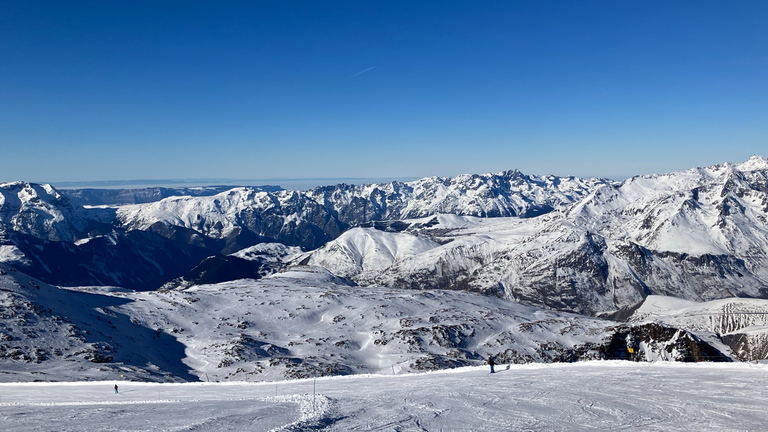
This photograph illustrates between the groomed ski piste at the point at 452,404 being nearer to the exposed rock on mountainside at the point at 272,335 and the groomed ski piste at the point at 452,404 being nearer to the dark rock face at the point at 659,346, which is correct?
the exposed rock on mountainside at the point at 272,335

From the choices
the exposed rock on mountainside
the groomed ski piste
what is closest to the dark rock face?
the exposed rock on mountainside

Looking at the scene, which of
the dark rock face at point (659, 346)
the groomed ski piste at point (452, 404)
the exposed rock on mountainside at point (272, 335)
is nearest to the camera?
the groomed ski piste at point (452, 404)

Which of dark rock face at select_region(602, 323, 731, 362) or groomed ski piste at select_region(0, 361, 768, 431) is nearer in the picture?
groomed ski piste at select_region(0, 361, 768, 431)

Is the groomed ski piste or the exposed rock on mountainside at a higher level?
the groomed ski piste

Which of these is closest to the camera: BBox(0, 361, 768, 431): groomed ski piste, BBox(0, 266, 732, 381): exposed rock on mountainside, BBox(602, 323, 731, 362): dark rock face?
BBox(0, 361, 768, 431): groomed ski piste

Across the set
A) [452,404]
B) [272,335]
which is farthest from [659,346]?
[272,335]

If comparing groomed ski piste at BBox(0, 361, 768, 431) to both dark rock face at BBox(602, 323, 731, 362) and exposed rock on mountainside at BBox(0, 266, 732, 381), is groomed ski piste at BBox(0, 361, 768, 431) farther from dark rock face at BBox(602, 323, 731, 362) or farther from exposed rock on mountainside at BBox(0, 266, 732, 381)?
dark rock face at BBox(602, 323, 731, 362)

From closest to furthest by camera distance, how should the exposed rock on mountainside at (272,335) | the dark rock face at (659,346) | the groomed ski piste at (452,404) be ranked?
the groomed ski piste at (452,404)
the exposed rock on mountainside at (272,335)
the dark rock face at (659,346)

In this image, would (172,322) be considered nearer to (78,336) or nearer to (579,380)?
(78,336)

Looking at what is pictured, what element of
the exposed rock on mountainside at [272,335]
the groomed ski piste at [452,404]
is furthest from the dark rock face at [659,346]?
the groomed ski piste at [452,404]
